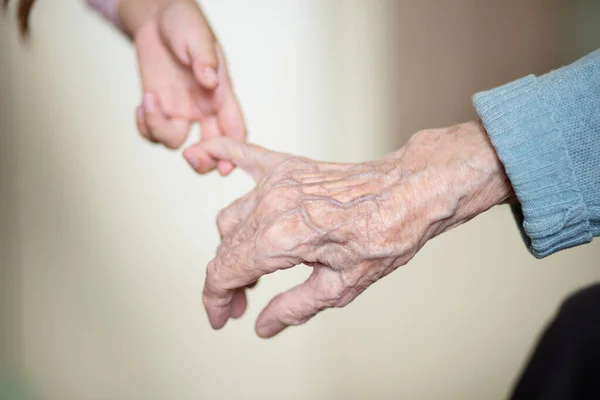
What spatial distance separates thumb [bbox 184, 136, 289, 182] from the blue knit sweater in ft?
1.01

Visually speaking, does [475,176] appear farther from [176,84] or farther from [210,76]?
[176,84]

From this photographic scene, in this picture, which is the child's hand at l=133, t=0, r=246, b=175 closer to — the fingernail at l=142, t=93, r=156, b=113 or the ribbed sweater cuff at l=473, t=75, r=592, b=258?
the fingernail at l=142, t=93, r=156, b=113

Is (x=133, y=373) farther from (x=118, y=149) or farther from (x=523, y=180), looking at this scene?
(x=523, y=180)

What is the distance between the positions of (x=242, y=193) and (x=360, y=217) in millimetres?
480

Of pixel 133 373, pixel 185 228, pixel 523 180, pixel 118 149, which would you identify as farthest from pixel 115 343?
pixel 523 180

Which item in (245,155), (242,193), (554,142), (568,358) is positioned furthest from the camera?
(242,193)

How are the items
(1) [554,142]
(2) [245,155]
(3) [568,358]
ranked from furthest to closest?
(2) [245,155] < (1) [554,142] < (3) [568,358]

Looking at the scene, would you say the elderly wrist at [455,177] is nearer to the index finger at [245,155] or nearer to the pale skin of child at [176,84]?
the index finger at [245,155]

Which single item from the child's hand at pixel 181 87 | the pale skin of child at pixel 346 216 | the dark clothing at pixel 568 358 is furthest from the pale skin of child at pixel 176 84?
the dark clothing at pixel 568 358

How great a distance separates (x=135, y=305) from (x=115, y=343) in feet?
0.23

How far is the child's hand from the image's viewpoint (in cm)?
85

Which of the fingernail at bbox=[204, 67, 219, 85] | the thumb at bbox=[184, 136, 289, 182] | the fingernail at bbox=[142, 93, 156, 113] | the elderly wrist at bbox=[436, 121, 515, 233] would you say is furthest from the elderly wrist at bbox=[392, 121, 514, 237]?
the fingernail at bbox=[142, 93, 156, 113]

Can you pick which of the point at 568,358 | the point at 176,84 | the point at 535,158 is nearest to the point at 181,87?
the point at 176,84

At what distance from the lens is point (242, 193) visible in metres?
1.00
